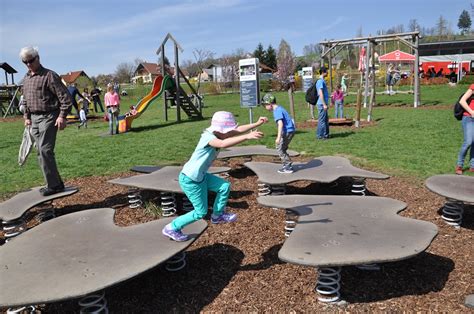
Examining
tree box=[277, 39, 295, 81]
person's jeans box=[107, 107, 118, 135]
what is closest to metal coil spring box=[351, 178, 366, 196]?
person's jeans box=[107, 107, 118, 135]

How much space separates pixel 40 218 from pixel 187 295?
303cm

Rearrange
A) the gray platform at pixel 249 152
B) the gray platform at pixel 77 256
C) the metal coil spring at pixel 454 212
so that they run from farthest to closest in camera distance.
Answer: the gray platform at pixel 249 152
the metal coil spring at pixel 454 212
the gray platform at pixel 77 256

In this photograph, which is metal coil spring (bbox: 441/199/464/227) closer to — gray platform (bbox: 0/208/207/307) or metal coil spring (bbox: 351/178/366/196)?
metal coil spring (bbox: 351/178/366/196)

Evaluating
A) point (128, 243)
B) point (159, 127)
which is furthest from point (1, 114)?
point (128, 243)

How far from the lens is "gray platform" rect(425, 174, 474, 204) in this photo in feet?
15.4

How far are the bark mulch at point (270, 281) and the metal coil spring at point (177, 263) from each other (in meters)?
0.06

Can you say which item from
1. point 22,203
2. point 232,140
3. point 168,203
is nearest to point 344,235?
point 232,140

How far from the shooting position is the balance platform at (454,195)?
4703mm

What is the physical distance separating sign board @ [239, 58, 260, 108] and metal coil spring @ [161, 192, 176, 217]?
788 cm

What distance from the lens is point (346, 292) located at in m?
3.43

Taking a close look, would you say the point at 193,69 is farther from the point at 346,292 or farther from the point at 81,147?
the point at 346,292

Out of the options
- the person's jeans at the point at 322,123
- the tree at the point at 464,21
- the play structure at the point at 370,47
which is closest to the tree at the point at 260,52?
the play structure at the point at 370,47

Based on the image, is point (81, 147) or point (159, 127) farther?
point (159, 127)

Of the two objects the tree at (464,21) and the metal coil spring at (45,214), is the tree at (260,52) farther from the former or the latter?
the tree at (464,21)
